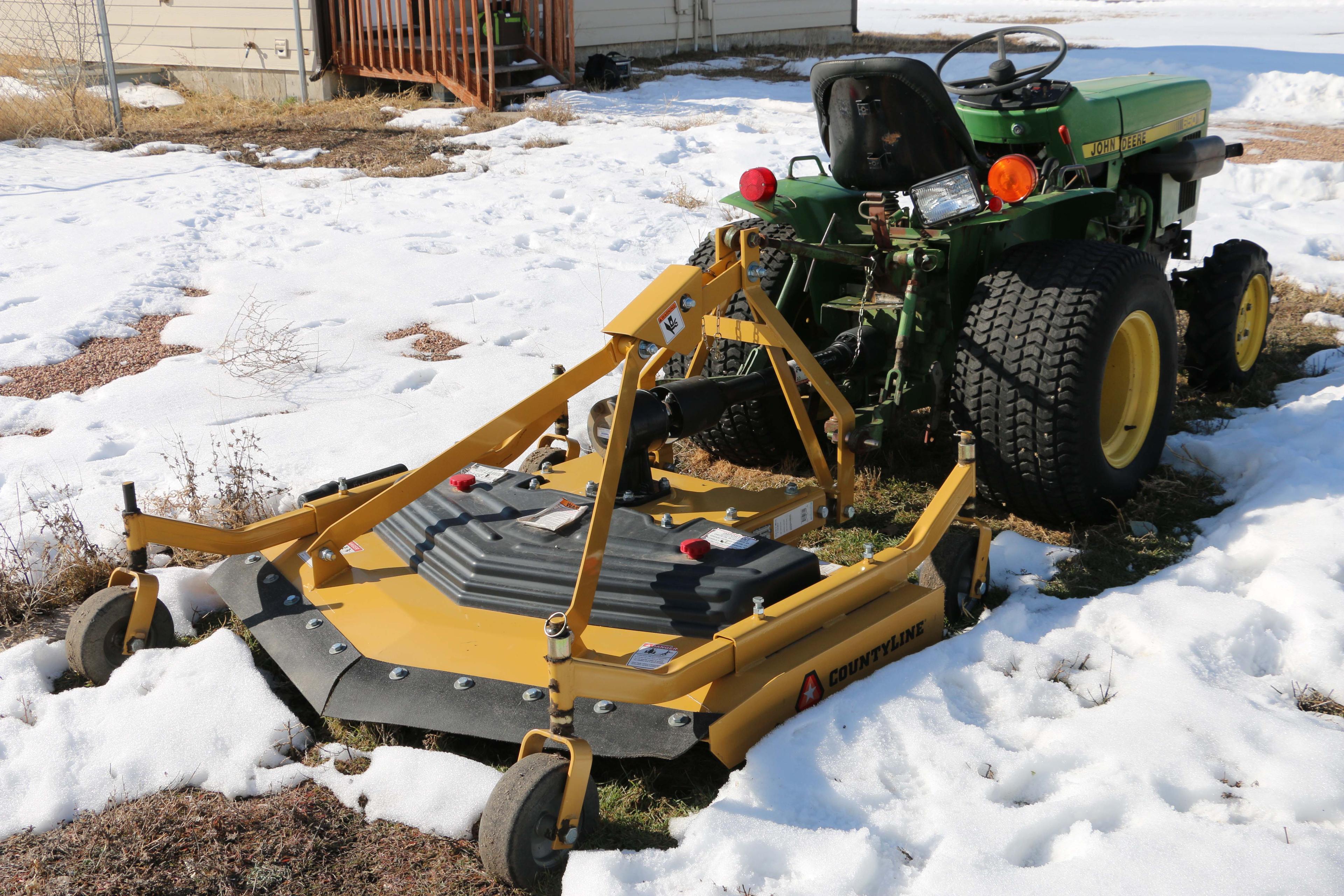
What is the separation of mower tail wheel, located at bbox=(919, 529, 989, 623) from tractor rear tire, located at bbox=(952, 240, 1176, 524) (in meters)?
0.45

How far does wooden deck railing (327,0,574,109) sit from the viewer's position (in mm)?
12312

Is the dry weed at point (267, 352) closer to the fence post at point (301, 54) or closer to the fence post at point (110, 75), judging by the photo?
the fence post at point (110, 75)

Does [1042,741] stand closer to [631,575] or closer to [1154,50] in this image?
[631,575]

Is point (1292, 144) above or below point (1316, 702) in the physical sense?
above

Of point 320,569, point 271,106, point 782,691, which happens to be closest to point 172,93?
point 271,106

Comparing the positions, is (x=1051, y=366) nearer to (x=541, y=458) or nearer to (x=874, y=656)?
(x=874, y=656)

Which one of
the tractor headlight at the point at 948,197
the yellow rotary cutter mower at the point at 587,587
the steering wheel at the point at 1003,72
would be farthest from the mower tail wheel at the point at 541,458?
the steering wheel at the point at 1003,72

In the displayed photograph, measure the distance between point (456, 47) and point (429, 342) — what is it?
8.04m

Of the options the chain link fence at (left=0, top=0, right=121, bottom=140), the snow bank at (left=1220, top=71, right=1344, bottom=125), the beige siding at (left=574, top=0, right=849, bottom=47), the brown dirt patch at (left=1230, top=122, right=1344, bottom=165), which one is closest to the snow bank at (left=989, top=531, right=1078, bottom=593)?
the brown dirt patch at (left=1230, top=122, right=1344, bottom=165)

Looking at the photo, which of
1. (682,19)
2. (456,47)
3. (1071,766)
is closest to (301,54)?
(456,47)

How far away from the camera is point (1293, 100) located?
43.4ft

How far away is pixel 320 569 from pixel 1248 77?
14592mm

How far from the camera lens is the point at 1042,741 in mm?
2656

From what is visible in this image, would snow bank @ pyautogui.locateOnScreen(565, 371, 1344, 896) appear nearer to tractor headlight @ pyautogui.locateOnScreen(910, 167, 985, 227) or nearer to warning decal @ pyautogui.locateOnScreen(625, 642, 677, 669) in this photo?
warning decal @ pyautogui.locateOnScreen(625, 642, 677, 669)
